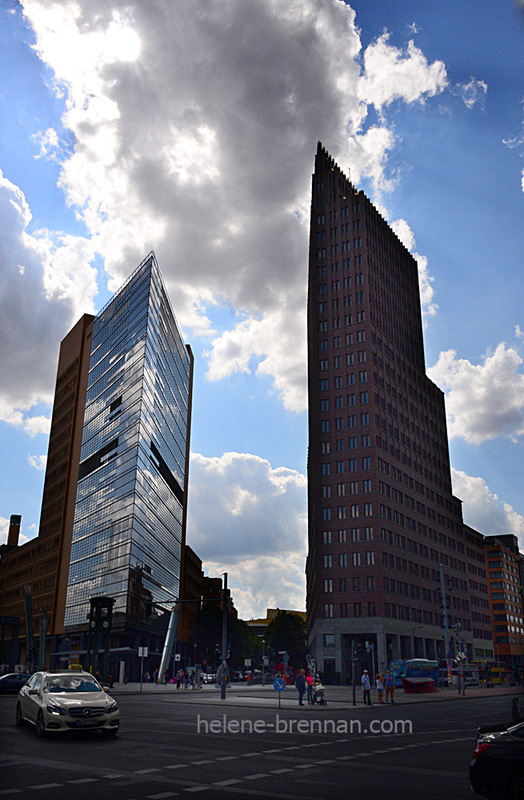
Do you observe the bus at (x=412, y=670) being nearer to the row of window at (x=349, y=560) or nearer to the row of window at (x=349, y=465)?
the row of window at (x=349, y=560)

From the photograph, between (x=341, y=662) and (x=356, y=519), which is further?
(x=356, y=519)

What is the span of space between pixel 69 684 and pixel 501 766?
12.5 m

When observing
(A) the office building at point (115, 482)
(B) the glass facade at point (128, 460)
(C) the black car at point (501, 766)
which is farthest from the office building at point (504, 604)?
(C) the black car at point (501, 766)

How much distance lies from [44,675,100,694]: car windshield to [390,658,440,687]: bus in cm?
5539

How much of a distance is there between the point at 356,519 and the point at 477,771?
287 feet

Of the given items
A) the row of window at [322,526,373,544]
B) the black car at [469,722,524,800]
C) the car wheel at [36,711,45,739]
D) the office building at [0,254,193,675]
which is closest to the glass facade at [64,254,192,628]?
the office building at [0,254,193,675]

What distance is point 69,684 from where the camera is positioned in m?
17.9

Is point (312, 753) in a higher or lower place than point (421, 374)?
lower

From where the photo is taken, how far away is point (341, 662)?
8825 cm

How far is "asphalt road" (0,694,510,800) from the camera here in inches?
404

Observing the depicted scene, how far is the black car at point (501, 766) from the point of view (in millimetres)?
8852

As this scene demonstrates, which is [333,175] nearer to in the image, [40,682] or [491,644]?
[491,644]

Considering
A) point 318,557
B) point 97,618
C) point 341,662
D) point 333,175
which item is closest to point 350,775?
point 97,618

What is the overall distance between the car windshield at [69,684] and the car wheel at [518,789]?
40.0 ft
